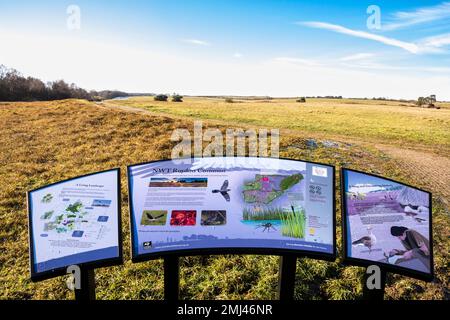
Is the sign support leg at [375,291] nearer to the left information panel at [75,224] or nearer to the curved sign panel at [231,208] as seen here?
the curved sign panel at [231,208]

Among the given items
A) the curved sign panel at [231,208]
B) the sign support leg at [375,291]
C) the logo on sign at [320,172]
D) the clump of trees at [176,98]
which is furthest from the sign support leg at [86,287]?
the clump of trees at [176,98]

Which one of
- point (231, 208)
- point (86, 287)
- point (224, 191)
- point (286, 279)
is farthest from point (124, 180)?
point (286, 279)

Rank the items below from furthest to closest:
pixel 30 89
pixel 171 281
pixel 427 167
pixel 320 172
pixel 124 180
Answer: pixel 30 89 → pixel 427 167 → pixel 124 180 → pixel 320 172 → pixel 171 281

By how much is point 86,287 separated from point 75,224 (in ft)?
2.35

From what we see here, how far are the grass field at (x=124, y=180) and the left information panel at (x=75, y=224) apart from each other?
2.20 m

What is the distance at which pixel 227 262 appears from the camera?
263 inches

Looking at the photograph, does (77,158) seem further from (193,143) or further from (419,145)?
(419,145)

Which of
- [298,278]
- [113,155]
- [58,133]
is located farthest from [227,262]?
[58,133]

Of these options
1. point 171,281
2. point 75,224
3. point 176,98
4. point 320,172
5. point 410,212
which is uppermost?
point 176,98

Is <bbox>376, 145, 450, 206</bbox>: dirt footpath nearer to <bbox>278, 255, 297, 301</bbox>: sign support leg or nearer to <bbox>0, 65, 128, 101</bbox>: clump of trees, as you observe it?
<bbox>278, 255, 297, 301</bbox>: sign support leg

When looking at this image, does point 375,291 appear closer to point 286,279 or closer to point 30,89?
point 286,279

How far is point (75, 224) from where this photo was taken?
12.8 feet

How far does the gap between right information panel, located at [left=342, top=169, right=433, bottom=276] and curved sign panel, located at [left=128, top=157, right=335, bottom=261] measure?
0.75ft

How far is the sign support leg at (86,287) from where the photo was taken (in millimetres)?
3811
